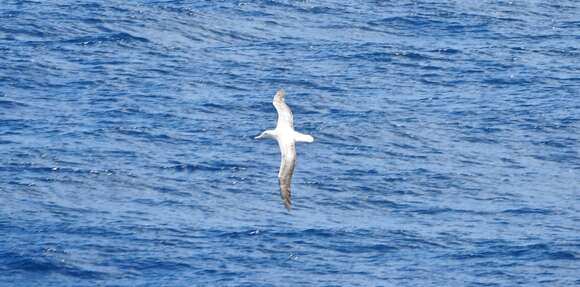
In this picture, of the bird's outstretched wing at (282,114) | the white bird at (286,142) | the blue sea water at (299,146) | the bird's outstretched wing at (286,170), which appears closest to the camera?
the bird's outstretched wing at (286,170)

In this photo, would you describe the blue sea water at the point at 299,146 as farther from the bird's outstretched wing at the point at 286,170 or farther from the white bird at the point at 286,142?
the bird's outstretched wing at the point at 286,170

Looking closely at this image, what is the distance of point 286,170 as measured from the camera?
5941cm

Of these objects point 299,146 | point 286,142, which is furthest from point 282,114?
point 299,146

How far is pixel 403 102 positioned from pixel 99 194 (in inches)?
847

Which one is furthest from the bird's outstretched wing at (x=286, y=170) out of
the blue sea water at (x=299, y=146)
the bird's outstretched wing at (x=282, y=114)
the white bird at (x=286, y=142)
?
the blue sea water at (x=299, y=146)

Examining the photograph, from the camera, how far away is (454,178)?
86438mm

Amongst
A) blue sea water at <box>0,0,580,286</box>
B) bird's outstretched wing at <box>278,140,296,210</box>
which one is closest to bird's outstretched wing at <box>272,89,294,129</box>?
bird's outstretched wing at <box>278,140,296,210</box>

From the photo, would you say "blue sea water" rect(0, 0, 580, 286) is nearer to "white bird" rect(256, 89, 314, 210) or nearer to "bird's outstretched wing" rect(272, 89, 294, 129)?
"bird's outstretched wing" rect(272, 89, 294, 129)

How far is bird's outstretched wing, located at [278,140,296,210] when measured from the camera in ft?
190

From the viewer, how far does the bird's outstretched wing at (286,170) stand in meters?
58.1

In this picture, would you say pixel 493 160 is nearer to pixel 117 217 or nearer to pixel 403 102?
pixel 403 102

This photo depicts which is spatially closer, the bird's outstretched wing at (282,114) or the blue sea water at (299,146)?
the bird's outstretched wing at (282,114)

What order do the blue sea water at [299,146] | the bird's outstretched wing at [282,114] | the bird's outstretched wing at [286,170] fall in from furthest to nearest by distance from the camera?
the blue sea water at [299,146]
the bird's outstretched wing at [282,114]
the bird's outstretched wing at [286,170]

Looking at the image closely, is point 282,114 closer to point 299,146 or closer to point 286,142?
point 286,142
